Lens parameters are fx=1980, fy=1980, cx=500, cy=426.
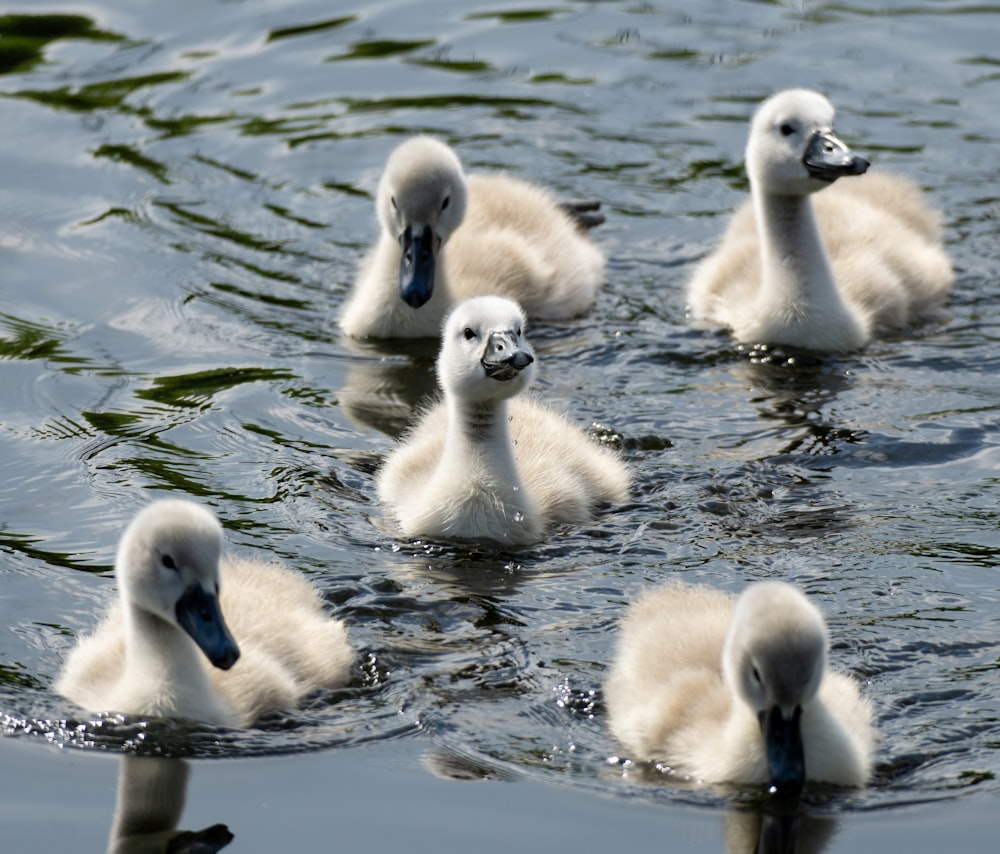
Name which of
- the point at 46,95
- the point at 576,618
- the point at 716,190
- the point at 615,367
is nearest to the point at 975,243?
the point at 716,190

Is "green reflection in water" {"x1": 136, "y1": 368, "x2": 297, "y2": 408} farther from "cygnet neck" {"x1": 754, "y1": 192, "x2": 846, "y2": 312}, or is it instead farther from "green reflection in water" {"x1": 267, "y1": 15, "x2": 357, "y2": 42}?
"green reflection in water" {"x1": 267, "y1": 15, "x2": 357, "y2": 42}

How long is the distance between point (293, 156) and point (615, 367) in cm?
378

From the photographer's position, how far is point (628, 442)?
859cm

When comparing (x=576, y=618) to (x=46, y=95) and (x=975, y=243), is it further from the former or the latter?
(x=46, y=95)

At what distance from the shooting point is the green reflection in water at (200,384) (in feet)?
29.7

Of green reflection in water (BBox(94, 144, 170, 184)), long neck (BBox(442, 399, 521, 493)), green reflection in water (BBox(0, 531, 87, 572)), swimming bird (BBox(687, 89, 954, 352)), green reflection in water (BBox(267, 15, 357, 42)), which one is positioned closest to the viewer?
green reflection in water (BBox(0, 531, 87, 572))

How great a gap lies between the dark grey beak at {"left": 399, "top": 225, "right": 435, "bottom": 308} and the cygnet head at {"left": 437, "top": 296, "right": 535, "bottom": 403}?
1789mm

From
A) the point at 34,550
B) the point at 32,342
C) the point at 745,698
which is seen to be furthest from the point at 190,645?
the point at 32,342

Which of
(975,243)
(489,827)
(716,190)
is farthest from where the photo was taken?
(716,190)

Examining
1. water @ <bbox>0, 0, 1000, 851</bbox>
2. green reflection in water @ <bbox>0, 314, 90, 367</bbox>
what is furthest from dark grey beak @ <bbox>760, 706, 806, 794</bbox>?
green reflection in water @ <bbox>0, 314, 90, 367</bbox>

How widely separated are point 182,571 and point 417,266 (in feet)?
12.3

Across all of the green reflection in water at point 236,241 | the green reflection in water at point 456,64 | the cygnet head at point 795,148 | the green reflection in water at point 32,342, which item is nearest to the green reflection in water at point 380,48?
the green reflection in water at point 456,64

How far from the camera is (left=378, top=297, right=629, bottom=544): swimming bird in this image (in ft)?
24.4

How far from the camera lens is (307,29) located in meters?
14.4
